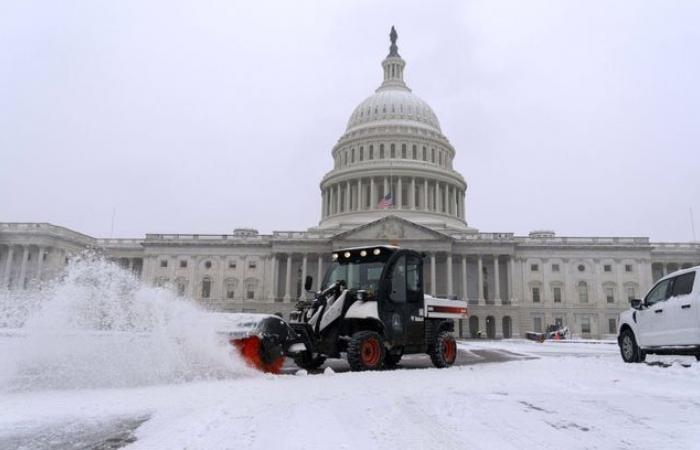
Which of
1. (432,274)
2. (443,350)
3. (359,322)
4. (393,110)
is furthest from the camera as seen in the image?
(393,110)

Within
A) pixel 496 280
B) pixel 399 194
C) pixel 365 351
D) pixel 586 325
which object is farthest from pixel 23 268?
pixel 586 325

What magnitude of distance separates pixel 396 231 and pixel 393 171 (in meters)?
14.5

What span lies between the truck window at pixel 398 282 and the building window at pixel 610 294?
62.5m

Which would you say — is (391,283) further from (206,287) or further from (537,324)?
(206,287)

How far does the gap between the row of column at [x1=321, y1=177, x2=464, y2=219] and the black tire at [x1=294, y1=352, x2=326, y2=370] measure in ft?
207

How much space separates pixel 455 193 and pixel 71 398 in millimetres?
77899

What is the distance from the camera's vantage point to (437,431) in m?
5.99

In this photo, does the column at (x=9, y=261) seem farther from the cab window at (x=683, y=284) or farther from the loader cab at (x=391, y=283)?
the cab window at (x=683, y=284)

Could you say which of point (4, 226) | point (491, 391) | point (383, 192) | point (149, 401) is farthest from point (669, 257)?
point (4, 226)

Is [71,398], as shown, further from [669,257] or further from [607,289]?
[669,257]

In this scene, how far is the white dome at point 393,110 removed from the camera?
283 feet

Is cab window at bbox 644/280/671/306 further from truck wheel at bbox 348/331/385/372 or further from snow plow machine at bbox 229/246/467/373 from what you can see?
truck wheel at bbox 348/331/385/372

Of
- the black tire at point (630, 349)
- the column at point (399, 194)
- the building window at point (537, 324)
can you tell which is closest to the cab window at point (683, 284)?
the black tire at point (630, 349)

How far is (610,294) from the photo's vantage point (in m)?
67.1
